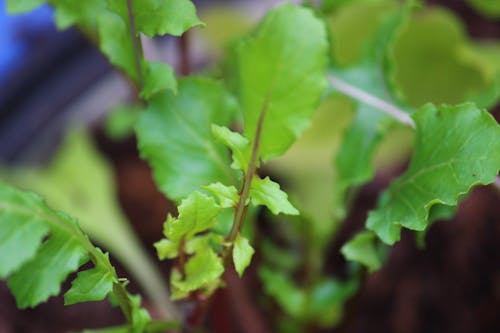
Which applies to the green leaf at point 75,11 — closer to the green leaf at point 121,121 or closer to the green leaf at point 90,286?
the green leaf at point 90,286

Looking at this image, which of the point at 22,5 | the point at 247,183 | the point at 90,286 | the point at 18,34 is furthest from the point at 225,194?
the point at 18,34

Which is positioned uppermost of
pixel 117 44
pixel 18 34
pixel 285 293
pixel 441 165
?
pixel 117 44

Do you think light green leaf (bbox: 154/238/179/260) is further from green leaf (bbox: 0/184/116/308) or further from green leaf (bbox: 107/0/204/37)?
green leaf (bbox: 107/0/204/37)

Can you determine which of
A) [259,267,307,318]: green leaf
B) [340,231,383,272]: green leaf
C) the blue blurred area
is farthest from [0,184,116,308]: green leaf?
the blue blurred area

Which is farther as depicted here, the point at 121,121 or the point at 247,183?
the point at 121,121

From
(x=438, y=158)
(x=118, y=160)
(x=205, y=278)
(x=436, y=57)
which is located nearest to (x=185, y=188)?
(x=205, y=278)

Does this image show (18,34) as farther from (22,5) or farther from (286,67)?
(286,67)

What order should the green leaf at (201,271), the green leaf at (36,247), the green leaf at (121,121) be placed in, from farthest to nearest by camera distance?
1. the green leaf at (121,121)
2. the green leaf at (201,271)
3. the green leaf at (36,247)

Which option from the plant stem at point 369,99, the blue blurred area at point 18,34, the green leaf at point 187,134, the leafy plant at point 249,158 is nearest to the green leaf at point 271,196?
the leafy plant at point 249,158
